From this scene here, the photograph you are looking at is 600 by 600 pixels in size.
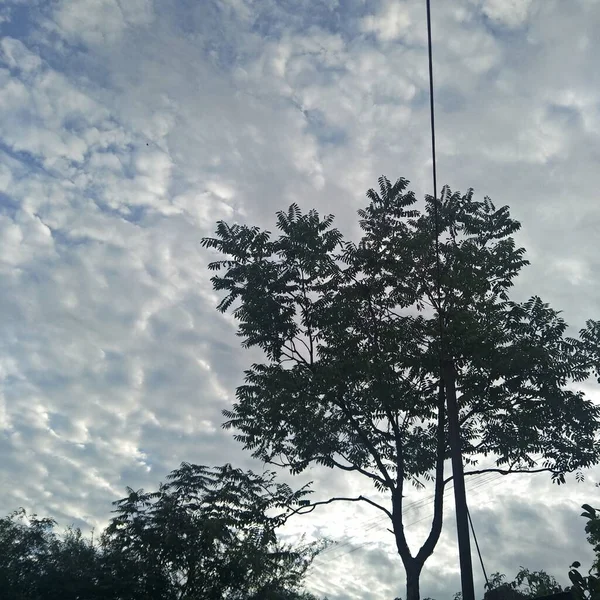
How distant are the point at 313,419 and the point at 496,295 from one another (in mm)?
8072

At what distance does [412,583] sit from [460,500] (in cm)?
531

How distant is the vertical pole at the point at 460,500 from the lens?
14.7 meters

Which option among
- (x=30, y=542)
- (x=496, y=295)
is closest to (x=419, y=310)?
(x=496, y=295)

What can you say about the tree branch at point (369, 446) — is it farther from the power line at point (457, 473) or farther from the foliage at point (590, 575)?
the foliage at point (590, 575)

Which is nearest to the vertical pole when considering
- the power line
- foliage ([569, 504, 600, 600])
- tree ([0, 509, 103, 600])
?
the power line

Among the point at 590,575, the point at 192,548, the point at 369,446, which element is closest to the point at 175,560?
the point at 192,548

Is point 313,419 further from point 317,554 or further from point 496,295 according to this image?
point 317,554

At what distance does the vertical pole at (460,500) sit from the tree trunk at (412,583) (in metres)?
4.87

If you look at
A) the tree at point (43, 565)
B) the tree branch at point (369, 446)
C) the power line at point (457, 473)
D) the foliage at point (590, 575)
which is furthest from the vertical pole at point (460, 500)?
the tree at point (43, 565)

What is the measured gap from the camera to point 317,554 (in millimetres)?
33656

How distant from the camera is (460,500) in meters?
15.9

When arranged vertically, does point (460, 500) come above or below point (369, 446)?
below

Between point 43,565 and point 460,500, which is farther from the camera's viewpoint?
point 43,565

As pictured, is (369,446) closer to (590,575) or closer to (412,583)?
(412,583)
